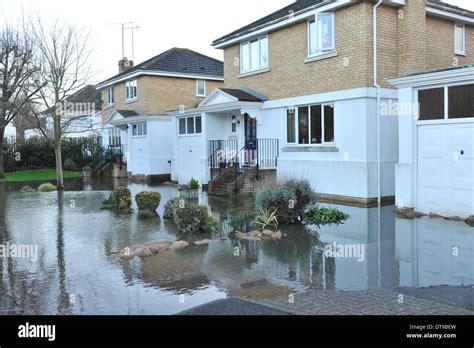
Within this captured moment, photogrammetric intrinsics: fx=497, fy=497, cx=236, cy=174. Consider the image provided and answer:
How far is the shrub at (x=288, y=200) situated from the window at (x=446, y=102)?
151 inches

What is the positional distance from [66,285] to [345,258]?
15.6 feet

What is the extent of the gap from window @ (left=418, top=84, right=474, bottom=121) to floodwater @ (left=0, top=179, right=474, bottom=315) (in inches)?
106

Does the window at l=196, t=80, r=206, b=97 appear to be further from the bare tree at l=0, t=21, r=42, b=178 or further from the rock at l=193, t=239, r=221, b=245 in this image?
the rock at l=193, t=239, r=221, b=245

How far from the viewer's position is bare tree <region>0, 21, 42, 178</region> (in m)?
25.4

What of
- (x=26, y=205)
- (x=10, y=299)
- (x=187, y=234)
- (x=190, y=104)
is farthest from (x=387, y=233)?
(x=190, y=104)

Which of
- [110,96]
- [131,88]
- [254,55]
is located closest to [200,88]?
[131,88]

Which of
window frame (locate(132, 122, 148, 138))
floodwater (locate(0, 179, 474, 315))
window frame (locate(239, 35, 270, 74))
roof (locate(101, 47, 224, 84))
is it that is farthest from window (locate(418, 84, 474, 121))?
roof (locate(101, 47, 224, 84))

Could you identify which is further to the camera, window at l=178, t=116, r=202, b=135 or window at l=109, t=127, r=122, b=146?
window at l=109, t=127, r=122, b=146

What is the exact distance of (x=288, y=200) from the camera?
39.4ft

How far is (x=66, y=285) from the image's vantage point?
290 inches

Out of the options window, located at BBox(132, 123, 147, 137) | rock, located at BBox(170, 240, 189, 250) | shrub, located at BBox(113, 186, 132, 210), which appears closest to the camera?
rock, located at BBox(170, 240, 189, 250)

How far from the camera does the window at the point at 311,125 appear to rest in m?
17.4

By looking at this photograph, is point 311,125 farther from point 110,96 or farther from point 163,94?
point 110,96
